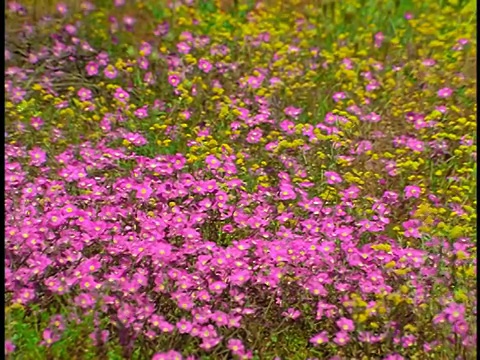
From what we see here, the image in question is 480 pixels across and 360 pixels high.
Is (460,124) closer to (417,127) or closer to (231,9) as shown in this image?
(417,127)

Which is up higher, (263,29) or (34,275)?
(263,29)

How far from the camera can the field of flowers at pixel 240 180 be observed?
3137 mm

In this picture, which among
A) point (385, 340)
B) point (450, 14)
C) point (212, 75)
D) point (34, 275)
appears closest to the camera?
point (385, 340)

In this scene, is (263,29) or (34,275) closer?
(34,275)

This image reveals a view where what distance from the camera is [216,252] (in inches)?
135

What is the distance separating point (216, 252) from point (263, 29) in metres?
3.05

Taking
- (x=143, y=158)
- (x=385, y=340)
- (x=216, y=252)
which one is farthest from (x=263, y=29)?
(x=385, y=340)

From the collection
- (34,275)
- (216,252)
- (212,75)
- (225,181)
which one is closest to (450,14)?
(212,75)

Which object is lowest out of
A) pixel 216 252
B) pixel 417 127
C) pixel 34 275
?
pixel 34 275

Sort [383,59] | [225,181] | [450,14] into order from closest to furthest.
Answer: [225,181] < [383,59] < [450,14]

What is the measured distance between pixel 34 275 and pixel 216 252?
805 mm

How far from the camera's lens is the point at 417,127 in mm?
4816

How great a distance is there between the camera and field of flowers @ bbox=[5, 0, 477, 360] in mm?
3137

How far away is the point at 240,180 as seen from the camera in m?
3.95
